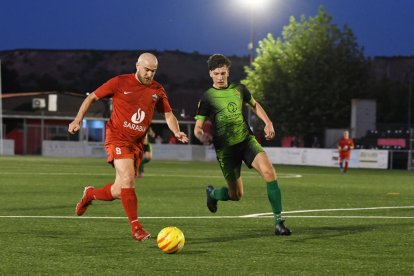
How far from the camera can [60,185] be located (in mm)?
25281

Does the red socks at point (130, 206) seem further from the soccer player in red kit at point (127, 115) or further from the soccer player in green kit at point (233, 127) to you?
the soccer player in green kit at point (233, 127)

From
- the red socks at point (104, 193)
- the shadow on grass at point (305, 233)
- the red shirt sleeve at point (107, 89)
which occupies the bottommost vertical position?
A: the shadow on grass at point (305, 233)

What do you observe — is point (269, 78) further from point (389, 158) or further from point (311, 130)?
point (389, 158)

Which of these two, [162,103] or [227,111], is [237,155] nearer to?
[227,111]

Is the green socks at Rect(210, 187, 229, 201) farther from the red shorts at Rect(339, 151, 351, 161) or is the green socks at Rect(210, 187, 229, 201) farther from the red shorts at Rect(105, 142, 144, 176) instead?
the red shorts at Rect(339, 151, 351, 161)

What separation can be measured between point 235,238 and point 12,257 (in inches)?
122

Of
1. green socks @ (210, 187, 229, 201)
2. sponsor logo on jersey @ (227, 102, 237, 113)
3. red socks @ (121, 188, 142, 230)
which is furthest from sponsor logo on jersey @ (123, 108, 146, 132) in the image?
green socks @ (210, 187, 229, 201)

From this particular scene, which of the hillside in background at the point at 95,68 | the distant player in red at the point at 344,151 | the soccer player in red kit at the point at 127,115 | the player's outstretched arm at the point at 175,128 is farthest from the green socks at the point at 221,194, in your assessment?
the hillside in background at the point at 95,68

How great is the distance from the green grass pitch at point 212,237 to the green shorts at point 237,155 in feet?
2.65

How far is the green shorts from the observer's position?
12.4 m

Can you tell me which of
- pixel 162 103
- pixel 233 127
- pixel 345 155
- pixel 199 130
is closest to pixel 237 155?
pixel 233 127

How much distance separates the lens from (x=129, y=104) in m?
11.3

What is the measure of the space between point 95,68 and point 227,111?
177 metres

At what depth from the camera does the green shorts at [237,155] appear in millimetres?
12445
